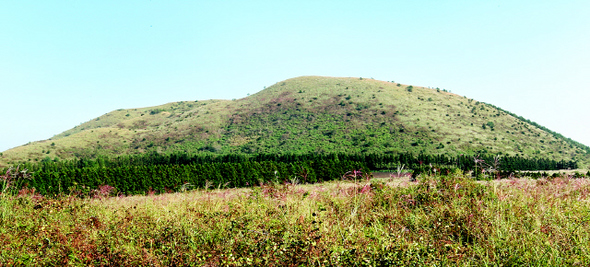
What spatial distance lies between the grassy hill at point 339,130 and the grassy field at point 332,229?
65252 millimetres

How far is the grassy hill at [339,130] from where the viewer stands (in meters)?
75.9

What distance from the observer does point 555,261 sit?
14.2 feet

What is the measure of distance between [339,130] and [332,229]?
79464mm

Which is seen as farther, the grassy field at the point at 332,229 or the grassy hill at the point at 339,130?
the grassy hill at the point at 339,130

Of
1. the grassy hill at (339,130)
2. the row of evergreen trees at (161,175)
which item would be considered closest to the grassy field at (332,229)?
the row of evergreen trees at (161,175)

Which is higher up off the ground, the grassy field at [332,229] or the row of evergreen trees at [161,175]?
the grassy field at [332,229]

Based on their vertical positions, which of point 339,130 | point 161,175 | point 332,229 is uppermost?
point 339,130

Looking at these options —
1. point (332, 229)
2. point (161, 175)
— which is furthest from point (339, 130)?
point (332, 229)

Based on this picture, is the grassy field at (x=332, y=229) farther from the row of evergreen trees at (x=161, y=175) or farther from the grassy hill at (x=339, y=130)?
the grassy hill at (x=339, y=130)

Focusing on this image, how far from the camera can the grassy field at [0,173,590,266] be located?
4.36 m

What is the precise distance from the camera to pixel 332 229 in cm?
588

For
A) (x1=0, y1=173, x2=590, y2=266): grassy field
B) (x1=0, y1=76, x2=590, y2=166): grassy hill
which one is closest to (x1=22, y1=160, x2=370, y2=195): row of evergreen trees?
(x1=0, y1=173, x2=590, y2=266): grassy field

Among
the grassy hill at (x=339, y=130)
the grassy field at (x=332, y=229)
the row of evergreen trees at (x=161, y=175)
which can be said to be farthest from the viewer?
the grassy hill at (x=339, y=130)

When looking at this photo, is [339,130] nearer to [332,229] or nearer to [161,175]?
[161,175]
